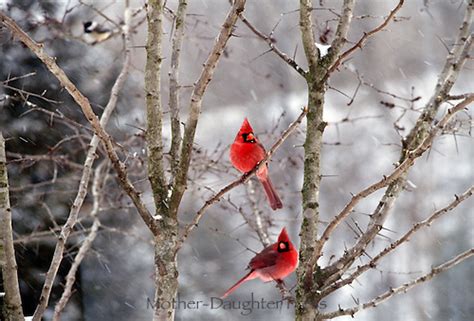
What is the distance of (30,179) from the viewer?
5.12 m

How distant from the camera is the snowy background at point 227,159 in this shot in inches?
201

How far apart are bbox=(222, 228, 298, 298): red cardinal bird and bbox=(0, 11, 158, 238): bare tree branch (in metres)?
0.88

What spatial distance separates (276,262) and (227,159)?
10.4ft

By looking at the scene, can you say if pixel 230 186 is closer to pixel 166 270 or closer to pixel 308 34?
pixel 166 270

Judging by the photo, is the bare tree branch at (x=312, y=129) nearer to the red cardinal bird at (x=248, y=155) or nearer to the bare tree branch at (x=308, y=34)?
the bare tree branch at (x=308, y=34)

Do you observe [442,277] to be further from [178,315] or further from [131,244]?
[131,244]

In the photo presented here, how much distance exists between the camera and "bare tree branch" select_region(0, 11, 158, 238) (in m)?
1.68

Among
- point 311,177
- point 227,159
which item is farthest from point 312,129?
point 227,159

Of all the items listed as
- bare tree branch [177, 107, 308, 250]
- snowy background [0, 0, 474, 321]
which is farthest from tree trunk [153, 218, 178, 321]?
snowy background [0, 0, 474, 321]

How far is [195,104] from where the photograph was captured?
186cm

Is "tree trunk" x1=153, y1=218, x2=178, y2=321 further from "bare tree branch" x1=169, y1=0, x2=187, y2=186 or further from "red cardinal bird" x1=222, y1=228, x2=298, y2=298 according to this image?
"red cardinal bird" x1=222, y1=228, x2=298, y2=298

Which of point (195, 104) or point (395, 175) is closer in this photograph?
point (395, 175)

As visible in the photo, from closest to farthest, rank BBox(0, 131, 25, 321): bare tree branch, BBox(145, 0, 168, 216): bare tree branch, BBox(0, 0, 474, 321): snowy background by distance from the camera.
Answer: BBox(145, 0, 168, 216): bare tree branch
BBox(0, 131, 25, 321): bare tree branch
BBox(0, 0, 474, 321): snowy background

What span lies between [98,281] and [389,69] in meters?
3.13
